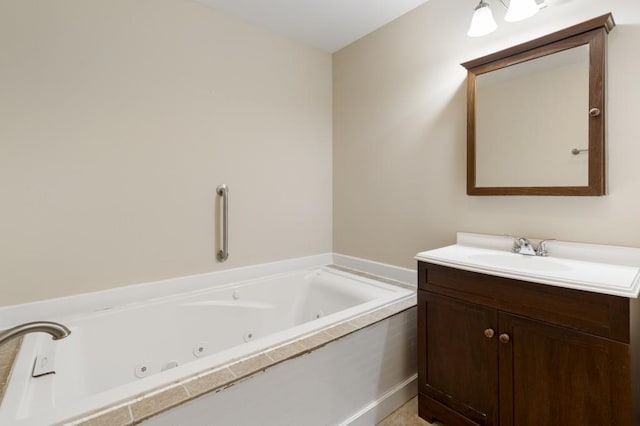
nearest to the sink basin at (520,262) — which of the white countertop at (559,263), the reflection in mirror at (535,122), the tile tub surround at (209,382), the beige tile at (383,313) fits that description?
the white countertop at (559,263)

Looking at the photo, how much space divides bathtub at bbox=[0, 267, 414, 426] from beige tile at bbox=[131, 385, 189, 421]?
37 mm

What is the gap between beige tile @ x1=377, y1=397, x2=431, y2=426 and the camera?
161 cm

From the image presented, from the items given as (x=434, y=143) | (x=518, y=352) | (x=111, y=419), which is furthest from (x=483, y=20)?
(x=111, y=419)

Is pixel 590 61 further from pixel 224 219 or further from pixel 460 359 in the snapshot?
pixel 224 219

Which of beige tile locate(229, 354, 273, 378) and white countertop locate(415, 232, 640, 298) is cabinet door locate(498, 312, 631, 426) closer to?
white countertop locate(415, 232, 640, 298)

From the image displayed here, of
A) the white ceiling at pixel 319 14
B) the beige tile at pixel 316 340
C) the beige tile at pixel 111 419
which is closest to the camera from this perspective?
the beige tile at pixel 111 419

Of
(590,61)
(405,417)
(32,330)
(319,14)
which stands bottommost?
(405,417)

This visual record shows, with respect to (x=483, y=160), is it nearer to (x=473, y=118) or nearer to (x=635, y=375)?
(x=473, y=118)

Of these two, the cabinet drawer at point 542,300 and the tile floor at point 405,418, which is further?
the tile floor at point 405,418

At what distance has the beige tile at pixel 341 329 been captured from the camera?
1413 millimetres

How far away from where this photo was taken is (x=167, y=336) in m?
1.75

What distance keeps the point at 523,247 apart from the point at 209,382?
154 cm

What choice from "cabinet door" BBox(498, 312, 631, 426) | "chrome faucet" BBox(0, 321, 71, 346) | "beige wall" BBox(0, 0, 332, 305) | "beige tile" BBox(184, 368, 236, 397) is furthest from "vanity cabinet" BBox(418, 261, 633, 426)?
"chrome faucet" BBox(0, 321, 71, 346)

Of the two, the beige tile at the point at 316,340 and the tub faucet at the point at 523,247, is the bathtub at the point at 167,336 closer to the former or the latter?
the beige tile at the point at 316,340
